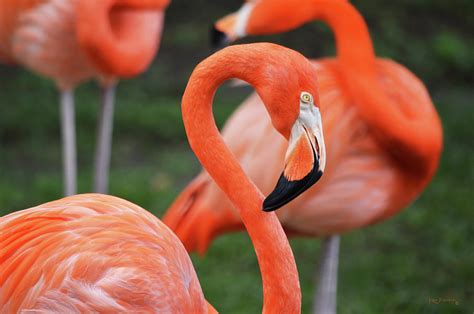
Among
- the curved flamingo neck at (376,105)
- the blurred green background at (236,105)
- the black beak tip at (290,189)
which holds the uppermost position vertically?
the black beak tip at (290,189)

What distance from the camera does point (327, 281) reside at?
369 centimetres

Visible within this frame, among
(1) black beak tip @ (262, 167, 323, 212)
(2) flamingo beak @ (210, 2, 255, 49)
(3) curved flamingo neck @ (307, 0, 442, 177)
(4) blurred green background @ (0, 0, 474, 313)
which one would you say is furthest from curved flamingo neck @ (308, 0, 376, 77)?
(1) black beak tip @ (262, 167, 323, 212)

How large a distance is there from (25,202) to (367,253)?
6.15 ft

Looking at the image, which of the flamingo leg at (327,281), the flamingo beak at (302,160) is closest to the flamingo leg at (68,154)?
the flamingo leg at (327,281)

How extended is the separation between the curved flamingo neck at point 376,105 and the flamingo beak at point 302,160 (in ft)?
3.81

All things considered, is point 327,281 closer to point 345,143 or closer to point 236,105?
point 345,143

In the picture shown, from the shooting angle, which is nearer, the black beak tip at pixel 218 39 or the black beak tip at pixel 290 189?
the black beak tip at pixel 290 189

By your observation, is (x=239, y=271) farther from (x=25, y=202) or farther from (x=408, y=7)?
(x=408, y=7)

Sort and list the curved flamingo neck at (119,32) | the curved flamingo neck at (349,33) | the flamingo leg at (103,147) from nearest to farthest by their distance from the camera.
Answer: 1. the curved flamingo neck at (349,33)
2. the curved flamingo neck at (119,32)
3. the flamingo leg at (103,147)

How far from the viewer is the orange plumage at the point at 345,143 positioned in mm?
3381

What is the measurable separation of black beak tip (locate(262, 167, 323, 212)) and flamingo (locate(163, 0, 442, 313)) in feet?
3.97

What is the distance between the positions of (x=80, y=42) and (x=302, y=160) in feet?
6.77

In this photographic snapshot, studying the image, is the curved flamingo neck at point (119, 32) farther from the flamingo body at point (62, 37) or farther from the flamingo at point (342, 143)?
the flamingo at point (342, 143)

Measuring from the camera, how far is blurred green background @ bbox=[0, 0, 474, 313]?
427cm
